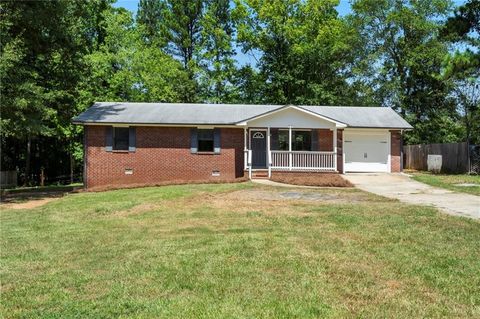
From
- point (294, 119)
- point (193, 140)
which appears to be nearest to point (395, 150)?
point (294, 119)

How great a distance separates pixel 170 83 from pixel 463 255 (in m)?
33.0

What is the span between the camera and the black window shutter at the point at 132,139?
23.6 m

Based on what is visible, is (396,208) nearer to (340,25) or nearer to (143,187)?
(143,187)

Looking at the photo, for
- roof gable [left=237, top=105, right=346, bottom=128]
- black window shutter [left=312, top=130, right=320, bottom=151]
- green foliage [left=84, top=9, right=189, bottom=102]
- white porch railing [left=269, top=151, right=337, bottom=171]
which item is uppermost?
green foliage [left=84, top=9, right=189, bottom=102]

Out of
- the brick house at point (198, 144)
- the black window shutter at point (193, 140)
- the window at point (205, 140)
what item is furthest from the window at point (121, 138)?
the window at point (205, 140)

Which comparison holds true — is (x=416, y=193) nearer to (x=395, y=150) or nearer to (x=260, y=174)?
(x=260, y=174)

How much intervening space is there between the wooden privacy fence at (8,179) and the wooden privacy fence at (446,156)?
27.6 meters

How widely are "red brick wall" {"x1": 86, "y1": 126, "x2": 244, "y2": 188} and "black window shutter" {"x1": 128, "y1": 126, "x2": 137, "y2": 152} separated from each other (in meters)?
0.15

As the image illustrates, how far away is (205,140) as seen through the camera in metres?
24.2

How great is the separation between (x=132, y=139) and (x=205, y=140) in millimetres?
3721

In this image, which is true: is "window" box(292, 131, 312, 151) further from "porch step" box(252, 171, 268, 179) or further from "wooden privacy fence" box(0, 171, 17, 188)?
"wooden privacy fence" box(0, 171, 17, 188)

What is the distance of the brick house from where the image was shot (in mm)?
23344

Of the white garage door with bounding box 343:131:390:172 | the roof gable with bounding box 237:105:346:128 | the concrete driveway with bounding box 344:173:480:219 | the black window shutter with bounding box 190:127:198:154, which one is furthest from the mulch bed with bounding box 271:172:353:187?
the black window shutter with bounding box 190:127:198:154

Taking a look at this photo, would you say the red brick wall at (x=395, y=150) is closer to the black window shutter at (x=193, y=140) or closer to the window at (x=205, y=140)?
the window at (x=205, y=140)
